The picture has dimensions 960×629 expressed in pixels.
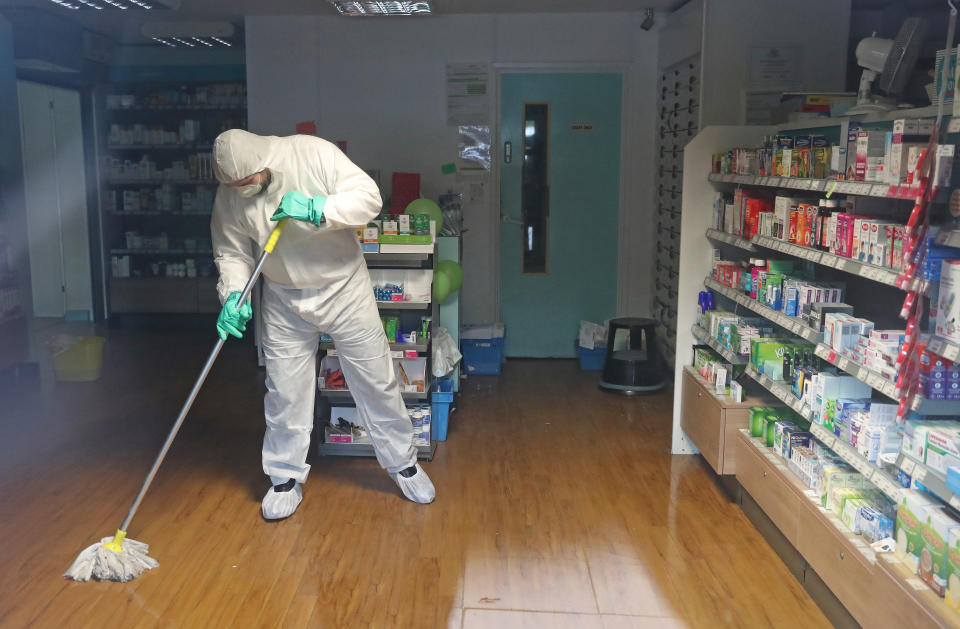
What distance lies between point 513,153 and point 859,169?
4432 mm

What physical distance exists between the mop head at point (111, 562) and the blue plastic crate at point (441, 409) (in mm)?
1966

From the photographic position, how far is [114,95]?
8.54m

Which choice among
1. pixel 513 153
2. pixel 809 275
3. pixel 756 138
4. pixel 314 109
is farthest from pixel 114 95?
pixel 809 275

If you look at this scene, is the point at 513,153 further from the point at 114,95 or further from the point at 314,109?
the point at 114,95

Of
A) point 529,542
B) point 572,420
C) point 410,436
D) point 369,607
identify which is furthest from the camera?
point 572,420

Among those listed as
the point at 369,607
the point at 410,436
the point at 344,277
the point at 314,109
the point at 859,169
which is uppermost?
the point at 314,109

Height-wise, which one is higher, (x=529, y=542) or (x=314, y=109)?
(x=314, y=109)

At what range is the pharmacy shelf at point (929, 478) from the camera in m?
2.41

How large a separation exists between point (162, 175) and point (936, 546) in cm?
790

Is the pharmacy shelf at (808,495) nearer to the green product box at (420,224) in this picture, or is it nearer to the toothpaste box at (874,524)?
the toothpaste box at (874,524)

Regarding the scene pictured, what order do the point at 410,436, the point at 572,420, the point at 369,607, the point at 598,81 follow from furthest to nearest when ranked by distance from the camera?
the point at 598,81 < the point at 572,420 < the point at 410,436 < the point at 369,607

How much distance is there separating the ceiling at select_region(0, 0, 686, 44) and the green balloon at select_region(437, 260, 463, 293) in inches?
81.3

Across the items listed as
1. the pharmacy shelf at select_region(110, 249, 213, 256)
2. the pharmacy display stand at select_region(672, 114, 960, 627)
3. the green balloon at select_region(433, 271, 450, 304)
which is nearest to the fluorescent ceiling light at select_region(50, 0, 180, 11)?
the green balloon at select_region(433, 271, 450, 304)

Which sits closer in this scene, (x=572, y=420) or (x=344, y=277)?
(x=344, y=277)
